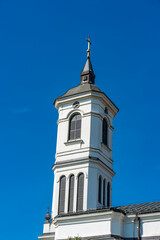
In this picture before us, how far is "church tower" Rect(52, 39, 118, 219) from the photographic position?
37000 millimetres

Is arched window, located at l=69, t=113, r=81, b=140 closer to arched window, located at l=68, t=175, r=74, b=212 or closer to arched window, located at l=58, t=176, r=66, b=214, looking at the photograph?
arched window, located at l=68, t=175, r=74, b=212

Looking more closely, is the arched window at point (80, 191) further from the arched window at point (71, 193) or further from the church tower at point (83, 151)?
the arched window at point (71, 193)

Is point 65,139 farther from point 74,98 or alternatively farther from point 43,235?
point 43,235

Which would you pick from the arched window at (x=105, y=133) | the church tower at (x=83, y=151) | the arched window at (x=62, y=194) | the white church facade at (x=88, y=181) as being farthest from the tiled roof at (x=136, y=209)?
the arched window at (x=105, y=133)

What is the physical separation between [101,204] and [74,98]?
10.5 m

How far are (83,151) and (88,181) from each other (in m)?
2.98

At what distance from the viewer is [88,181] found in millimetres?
36844

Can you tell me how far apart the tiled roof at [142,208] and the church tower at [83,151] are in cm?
280

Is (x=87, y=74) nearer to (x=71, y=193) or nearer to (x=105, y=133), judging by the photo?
(x=105, y=133)

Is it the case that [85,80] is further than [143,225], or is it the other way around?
[85,80]

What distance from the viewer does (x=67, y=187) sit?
3772 centimetres

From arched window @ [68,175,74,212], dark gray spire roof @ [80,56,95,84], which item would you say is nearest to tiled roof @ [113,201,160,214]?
arched window @ [68,175,74,212]

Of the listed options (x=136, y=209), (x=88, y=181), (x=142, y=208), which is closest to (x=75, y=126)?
(x=88, y=181)

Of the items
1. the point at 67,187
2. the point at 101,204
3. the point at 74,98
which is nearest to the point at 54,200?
the point at 67,187
